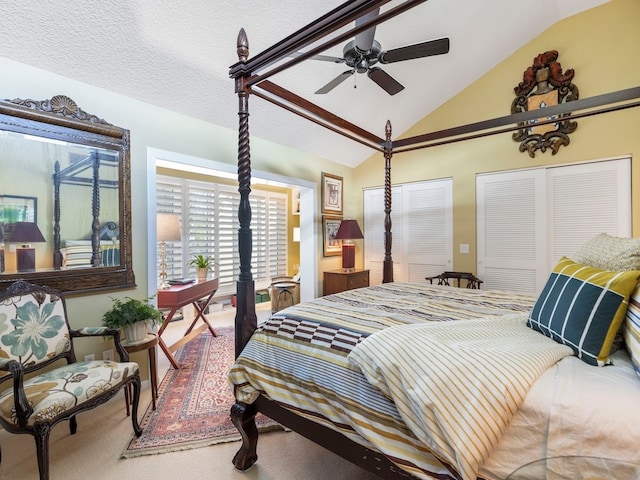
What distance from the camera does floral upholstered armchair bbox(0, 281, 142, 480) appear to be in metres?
1.44

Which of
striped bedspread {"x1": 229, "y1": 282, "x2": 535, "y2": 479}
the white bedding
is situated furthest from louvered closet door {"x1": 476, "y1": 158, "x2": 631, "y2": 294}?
the white bedding

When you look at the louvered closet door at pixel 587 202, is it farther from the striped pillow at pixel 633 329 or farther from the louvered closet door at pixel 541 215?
the striped pillow at pixel 633 329

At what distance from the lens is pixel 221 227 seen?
512 centimetres

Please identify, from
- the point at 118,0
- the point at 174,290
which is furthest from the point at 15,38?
the point at 174,290

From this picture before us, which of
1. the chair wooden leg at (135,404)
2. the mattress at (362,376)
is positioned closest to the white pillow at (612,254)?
the mattress at (362,376)

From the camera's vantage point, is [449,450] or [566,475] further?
[449,450]

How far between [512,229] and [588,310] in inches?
113

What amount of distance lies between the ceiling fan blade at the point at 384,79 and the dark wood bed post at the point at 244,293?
3.58 ft

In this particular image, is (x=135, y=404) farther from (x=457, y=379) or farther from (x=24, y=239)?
(x=457, y=379)

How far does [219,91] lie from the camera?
9.02 ft

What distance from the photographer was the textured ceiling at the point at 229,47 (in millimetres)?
1923

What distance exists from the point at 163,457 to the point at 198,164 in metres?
2.28

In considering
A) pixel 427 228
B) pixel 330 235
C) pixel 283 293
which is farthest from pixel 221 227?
pixel 427 228

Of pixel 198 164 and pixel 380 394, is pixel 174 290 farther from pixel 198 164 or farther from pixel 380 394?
pixel 380 394
